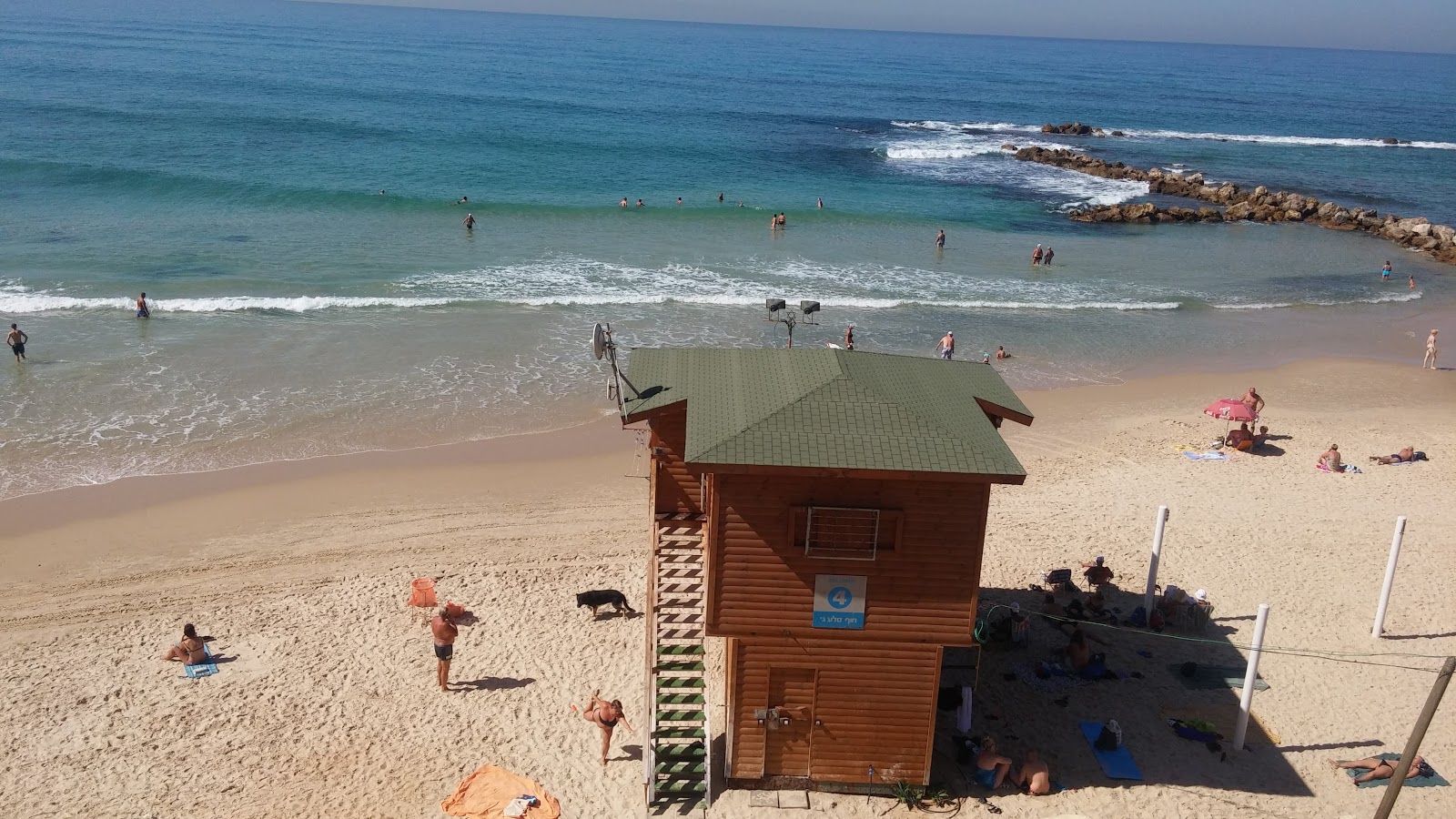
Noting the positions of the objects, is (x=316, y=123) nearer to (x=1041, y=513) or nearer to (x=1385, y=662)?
(x=1041, y=513)

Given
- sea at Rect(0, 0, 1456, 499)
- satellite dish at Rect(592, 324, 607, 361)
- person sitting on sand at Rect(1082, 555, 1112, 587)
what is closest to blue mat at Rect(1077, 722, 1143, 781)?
person sitting on sand at Rect(1082, 555, 1112, 587)

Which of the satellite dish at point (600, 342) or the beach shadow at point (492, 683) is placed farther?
the beach shadow at point (492, 683)

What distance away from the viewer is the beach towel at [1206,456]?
2097cm

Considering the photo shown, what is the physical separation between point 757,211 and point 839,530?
3701cm

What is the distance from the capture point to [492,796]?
11031mm

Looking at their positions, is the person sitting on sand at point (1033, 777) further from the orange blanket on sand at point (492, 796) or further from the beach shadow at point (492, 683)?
the beach shadow at point (492, 683)

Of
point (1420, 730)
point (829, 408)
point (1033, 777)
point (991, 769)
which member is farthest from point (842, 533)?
point (1420, 730)

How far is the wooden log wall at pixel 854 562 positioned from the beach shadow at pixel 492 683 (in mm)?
3811

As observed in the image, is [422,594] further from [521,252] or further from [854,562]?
[521,252]

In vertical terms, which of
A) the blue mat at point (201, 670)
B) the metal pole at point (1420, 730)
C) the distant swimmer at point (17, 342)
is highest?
the metal pole at point (1420, 730)

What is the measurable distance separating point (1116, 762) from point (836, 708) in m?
3.58

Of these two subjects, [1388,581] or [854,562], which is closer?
[854,562]

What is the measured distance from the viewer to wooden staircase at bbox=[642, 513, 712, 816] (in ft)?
36.5

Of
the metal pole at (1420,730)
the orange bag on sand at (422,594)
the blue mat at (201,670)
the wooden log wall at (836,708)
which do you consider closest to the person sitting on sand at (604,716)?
the wooden log wall at (836,708)
